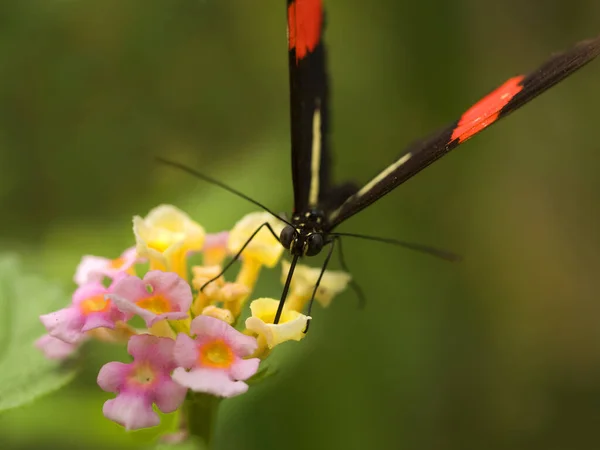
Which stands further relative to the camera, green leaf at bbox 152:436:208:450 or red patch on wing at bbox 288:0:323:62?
red patch on wing at bbox 288:0:323:62

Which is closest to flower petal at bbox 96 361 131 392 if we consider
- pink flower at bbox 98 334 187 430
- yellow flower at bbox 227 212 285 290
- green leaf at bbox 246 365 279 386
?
pink flower at bbox 98 334 187 430

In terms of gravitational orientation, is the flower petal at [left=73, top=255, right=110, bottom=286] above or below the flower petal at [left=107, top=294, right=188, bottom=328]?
above

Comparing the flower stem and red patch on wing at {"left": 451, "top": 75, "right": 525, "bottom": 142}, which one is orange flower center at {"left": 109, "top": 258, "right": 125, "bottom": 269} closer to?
the flower stem

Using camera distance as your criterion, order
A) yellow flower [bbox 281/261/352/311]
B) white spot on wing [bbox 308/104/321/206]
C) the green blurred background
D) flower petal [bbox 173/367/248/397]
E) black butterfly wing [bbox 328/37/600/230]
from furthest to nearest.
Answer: the green blurred background
white spot on wing [bbox 308/104/321/206]
yellow flower [bbox 281/261/352/311]
black butterfly wing [bbox 328/37/600/230]
flower petal [bbox 173/367/248/397]

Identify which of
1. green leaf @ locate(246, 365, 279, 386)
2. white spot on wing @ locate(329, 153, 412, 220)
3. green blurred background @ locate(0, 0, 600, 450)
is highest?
green blurred background @ locate(0, 0, 600, 450)

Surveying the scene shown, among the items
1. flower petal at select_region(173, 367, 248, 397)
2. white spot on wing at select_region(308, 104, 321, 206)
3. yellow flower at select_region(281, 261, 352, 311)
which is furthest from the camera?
white spot on wing at select_region(308, 104, 321, 206)

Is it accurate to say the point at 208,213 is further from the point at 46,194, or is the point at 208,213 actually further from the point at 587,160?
the point at 587,160

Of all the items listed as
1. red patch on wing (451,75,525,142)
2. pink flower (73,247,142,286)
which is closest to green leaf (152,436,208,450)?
pink flower (73,247,142,286)
